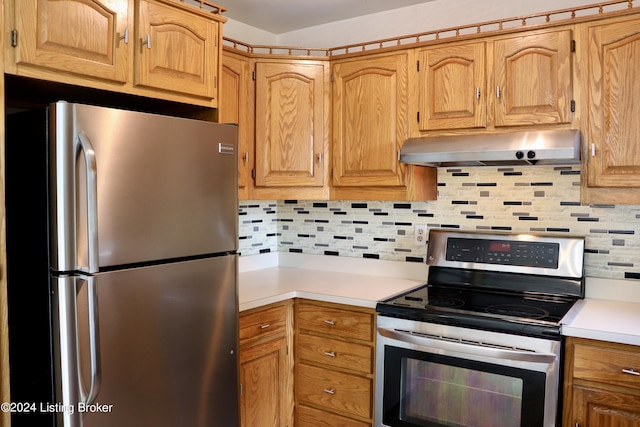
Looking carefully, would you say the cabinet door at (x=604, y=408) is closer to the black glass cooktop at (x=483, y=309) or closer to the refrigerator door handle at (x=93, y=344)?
the black glass cooktop at (x=483, y=309)

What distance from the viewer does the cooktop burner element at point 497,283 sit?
2109 mm

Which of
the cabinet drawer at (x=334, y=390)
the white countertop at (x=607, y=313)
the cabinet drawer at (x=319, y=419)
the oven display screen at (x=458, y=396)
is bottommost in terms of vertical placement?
the cabinet drawer at (x=319, y=419)

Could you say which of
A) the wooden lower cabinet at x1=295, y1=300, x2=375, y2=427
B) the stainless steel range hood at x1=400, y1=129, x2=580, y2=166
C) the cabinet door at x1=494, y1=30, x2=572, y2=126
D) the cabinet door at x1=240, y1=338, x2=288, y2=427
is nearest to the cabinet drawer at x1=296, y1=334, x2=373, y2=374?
the wooden lower cabinet at x1=295, y1=300, x2=375, y2=427

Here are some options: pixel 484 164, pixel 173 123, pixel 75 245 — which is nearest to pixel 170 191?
pixel 173 123

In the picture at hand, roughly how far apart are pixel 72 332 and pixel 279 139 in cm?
154

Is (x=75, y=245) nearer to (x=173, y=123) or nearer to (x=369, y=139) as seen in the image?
(x=173, y=123)

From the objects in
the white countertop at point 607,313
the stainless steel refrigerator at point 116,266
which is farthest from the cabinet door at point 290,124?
the white countertop at point 607,313

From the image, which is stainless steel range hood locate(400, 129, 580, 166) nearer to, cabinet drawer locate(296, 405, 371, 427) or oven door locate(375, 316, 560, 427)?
oven door locate(375, 316, 560, 427)

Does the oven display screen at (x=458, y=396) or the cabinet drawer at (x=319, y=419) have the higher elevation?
the oven display screen at (x=458, y=396)

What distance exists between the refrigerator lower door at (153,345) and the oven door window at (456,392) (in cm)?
69

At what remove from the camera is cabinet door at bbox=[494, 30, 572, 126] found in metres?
2.21

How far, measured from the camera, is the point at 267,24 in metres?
3.16

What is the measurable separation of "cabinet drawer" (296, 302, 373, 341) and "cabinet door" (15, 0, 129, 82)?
52.8 inches

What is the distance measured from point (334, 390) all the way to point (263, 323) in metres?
0.47
